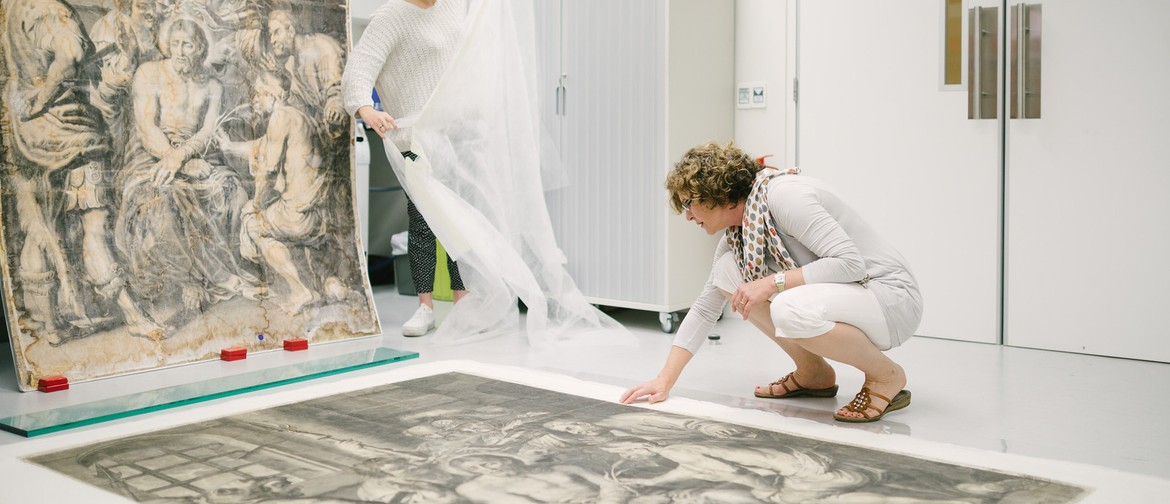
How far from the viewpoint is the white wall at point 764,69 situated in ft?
12.0

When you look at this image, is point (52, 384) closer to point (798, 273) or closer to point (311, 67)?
point (311, 67)

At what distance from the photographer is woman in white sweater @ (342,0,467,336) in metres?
3.31

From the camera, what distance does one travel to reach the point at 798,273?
2.17 meters

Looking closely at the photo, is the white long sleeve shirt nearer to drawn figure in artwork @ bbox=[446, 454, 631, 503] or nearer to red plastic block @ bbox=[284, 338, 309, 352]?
drawn figure in artwork @ bbox=[446, 454, 631, 503]

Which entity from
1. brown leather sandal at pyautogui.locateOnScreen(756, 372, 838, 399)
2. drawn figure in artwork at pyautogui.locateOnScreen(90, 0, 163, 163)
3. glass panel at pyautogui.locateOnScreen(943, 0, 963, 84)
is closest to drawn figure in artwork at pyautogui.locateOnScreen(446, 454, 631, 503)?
brown leather sandal at pyautogui.locateOnScreen(756, 372, 838, 399)

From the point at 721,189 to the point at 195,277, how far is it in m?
1.67

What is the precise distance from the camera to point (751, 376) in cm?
282

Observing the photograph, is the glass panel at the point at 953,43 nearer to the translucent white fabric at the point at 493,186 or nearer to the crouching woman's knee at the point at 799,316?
the translucent white fabric at the point at 493,186

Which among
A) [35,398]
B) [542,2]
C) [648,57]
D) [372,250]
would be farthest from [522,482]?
[372,250]

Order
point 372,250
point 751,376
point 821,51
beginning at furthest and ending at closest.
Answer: point 372,250, point 821,51, point 751,376

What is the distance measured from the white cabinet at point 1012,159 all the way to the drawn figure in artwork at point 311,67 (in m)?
1.60

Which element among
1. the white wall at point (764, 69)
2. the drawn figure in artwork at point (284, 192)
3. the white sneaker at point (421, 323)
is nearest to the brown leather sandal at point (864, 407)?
the white wall at point (764, 69)

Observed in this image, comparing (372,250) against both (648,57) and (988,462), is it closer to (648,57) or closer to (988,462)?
(648,57)

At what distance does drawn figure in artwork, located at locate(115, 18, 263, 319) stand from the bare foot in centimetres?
185
